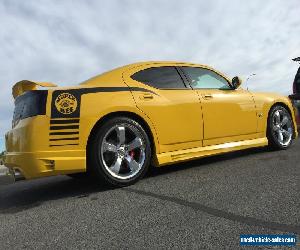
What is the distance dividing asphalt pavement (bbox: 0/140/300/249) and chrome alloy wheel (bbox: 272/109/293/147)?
1191 mm

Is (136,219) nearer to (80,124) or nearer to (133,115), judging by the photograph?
(80,124)

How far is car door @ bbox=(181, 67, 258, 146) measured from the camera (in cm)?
518

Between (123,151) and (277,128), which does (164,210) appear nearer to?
(123,151)

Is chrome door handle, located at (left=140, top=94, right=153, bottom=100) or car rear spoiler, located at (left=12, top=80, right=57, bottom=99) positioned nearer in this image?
car rear spoiler, located at (left=12, top=80, right=57, bottom=99)

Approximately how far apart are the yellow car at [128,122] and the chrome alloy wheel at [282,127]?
0.55m

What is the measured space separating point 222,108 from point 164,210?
8.12ft

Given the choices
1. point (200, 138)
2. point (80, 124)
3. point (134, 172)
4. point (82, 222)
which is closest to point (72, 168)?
point (80, 124)

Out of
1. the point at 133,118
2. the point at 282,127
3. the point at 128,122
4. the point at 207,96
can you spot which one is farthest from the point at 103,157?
the point at 282,127

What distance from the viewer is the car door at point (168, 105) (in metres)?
4.65

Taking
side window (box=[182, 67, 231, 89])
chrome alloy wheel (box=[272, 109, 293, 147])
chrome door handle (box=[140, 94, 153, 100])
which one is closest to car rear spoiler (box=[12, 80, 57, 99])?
chrome door handle (box=[140, 94, 153, 100])

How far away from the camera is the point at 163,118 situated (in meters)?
4.70

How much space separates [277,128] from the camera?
6320mm

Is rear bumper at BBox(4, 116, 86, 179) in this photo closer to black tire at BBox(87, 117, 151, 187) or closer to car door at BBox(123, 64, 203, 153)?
black tire at BBox(87, 117, 151, 187)

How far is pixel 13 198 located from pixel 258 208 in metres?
2.88
